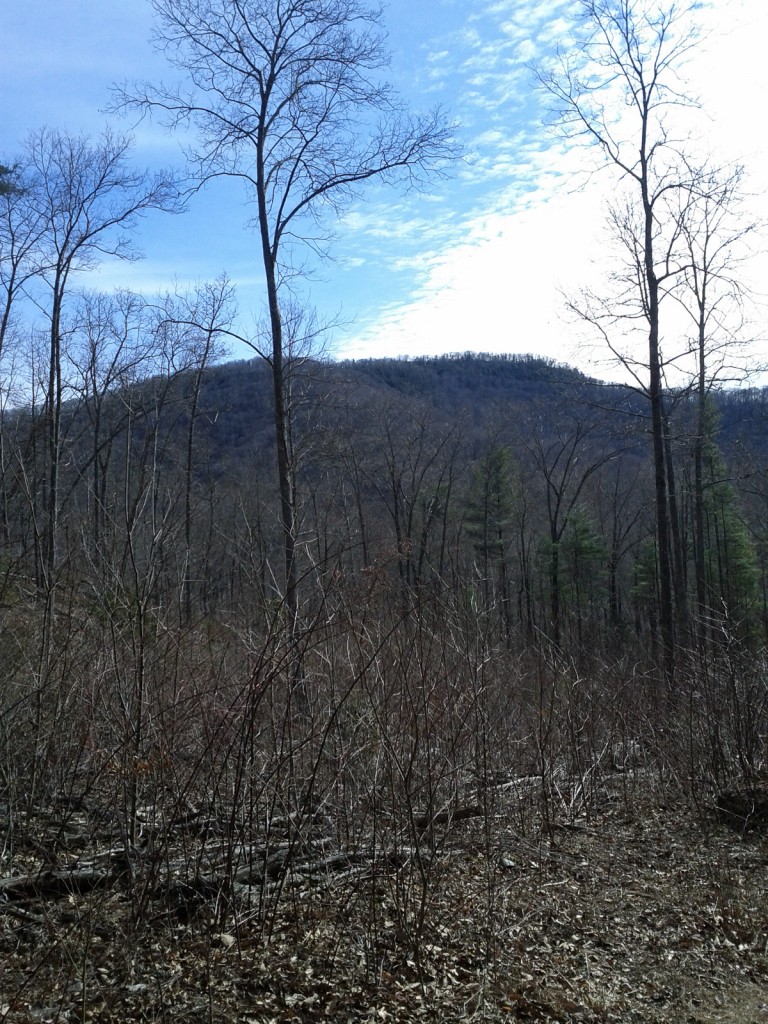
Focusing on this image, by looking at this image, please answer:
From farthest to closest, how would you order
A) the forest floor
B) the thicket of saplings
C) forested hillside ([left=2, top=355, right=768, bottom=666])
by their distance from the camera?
forested hillside ([left=2, top=355, right=768, bottom=666]) → the thicket of saplings → the forest floor

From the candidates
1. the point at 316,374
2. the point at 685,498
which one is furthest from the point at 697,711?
the point at 685,498

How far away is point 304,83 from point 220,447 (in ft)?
181

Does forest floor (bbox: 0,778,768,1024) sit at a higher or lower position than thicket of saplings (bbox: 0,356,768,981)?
lower

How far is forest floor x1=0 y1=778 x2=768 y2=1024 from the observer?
12.5ft

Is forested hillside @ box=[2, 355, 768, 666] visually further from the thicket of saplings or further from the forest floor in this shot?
the forest floor

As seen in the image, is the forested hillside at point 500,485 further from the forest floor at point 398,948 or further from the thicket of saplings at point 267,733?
the forest floor at point 398,948

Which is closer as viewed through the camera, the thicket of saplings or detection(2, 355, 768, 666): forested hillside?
the thicket of saplings

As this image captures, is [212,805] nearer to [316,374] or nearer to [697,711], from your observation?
[697,711]

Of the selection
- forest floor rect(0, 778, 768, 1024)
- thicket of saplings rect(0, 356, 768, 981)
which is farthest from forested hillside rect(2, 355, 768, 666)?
forest floor rect(0, 778, 768, 1024)

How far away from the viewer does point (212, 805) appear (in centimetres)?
441

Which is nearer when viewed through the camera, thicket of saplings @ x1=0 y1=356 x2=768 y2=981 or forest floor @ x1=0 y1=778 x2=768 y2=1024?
forest floor @ x1=0 y1=778 x2=768 y2=1024

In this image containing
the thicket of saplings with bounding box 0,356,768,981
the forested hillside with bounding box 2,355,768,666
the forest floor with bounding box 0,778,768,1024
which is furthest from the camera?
the forested hillside with bounding box 2,355,768,666

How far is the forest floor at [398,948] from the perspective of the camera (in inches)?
150

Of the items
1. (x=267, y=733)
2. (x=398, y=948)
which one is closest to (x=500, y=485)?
(x=267, y=733)
